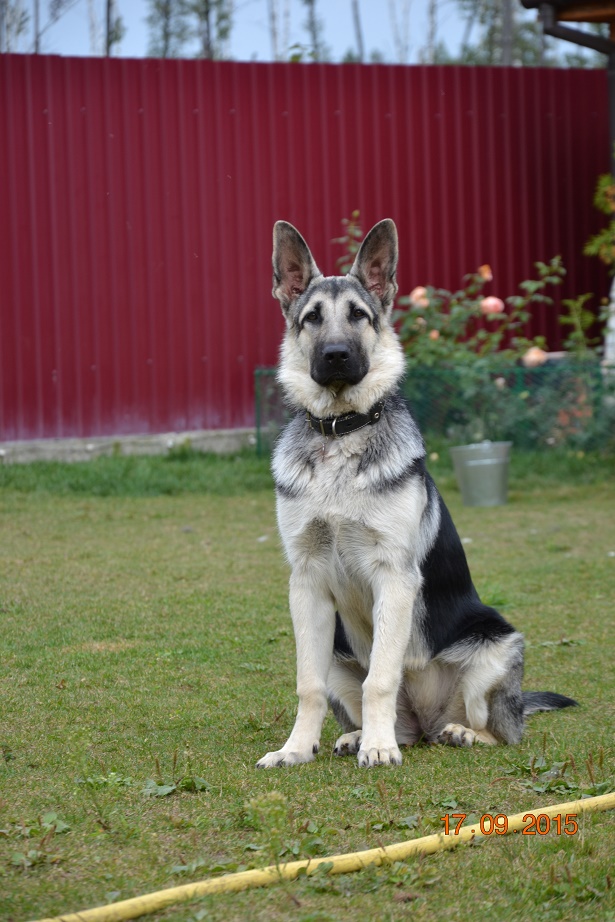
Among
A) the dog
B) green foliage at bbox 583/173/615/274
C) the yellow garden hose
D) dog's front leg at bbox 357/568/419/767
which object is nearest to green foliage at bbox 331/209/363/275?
green foliage at bbox 583/173/615/274

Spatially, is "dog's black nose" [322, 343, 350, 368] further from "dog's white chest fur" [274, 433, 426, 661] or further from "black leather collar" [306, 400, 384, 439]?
"dog's white chest fur" [274, 433, 426, 661]

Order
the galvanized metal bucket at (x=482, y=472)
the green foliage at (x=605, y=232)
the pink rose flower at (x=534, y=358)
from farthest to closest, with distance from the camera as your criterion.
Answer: the green foliage at (x=605, y=232), the pink rose flower at (x=534, y=358), the galvanized metal bucket at (x=482, y=472)

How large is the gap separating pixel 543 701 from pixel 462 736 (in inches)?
20.2

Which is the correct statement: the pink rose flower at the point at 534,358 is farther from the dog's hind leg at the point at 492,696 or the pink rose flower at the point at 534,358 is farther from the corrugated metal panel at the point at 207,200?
the dog's hind leg at the point at 492,696

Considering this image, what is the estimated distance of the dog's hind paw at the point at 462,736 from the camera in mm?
4367

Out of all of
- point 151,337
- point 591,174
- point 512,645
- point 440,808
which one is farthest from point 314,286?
point 591,174

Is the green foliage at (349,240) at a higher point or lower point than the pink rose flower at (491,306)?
higher

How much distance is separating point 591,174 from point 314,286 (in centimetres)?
1086

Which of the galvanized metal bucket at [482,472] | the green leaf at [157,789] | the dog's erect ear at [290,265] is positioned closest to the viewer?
the green leaf at [157,789]

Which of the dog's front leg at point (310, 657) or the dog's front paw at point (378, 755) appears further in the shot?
the dog's front leg at point (310, 657)

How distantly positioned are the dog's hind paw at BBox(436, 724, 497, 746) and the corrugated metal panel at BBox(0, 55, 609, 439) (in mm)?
8555

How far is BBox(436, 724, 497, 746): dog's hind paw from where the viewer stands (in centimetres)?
437
